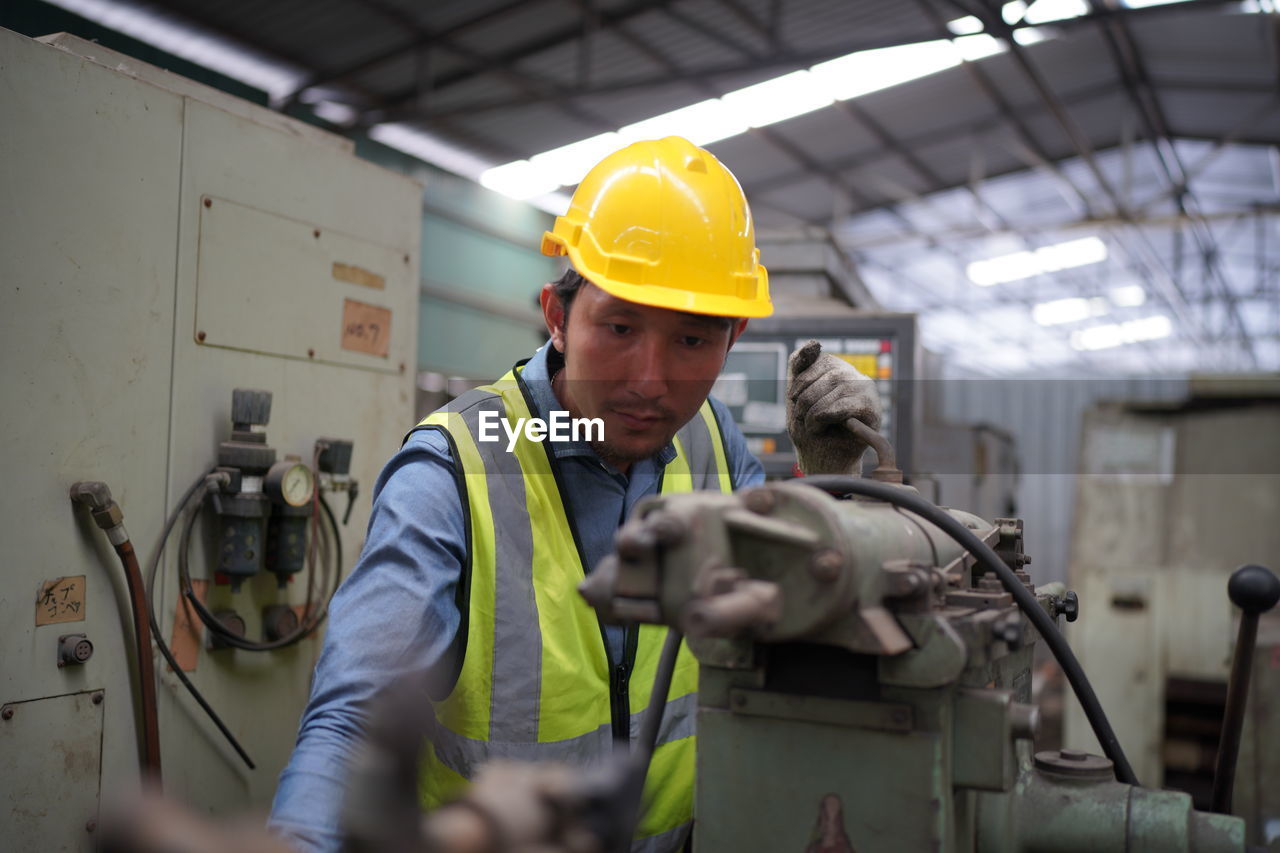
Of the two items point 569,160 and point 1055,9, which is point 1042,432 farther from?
point 569,160

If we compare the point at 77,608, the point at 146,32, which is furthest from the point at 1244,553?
the point at 146,32

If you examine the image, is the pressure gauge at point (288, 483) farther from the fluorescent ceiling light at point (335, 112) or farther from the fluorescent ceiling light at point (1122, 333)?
the fluorescent ceiling light at point (1122, 333)

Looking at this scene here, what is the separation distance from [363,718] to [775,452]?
1.55m

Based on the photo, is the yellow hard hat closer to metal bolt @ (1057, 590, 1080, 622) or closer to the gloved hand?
the gloved hand

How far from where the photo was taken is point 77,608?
139 cm

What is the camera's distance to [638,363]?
39.9 inches

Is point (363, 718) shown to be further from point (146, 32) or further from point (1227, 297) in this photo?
point (1227, 297)

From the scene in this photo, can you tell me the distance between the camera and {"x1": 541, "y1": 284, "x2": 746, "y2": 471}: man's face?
3.34 ft

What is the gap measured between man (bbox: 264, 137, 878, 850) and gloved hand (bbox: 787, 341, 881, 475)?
0.46ft

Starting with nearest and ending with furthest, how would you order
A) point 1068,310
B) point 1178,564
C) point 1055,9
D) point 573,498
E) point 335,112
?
point 573,498
point 1178,564
point 1055,9
point 335,112
point 1068,310

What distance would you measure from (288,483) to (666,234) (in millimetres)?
907

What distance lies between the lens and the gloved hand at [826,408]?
1177 millimetres

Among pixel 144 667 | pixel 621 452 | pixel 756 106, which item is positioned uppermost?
pixel 756 106

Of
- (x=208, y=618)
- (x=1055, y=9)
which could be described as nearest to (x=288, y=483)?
(x=208, y=618)
